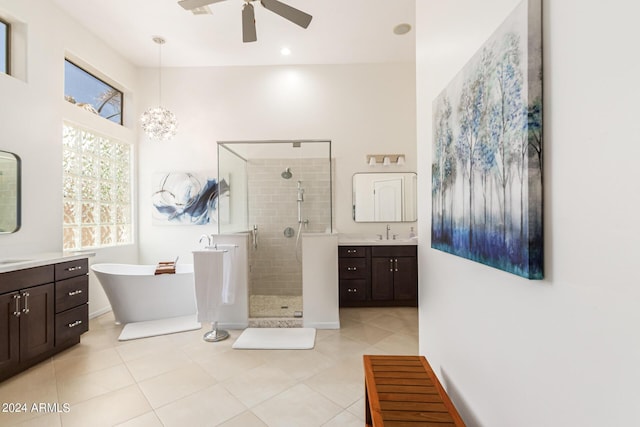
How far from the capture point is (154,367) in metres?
2.36

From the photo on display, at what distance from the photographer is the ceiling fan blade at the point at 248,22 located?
245cm

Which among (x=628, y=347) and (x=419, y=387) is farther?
(x=419, y=387)

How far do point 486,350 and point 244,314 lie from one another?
267 centimetres

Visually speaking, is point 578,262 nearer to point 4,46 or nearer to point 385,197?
point 385,197

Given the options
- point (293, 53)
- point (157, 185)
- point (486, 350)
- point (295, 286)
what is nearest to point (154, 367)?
point (295, 286)

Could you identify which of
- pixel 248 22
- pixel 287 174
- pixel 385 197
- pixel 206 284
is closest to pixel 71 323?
pixel 206 284

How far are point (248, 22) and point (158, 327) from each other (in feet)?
10.8

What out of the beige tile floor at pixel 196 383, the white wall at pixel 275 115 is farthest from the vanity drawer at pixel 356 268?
the beige tile floor at pixel 196 383

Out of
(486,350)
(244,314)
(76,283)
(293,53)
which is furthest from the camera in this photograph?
(293,53)

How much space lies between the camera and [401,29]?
3.49m

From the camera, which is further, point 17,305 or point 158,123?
point 158,123

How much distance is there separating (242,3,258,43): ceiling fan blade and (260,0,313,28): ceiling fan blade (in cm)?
14

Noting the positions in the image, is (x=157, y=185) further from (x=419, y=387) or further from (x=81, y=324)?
(x=419, y=387)

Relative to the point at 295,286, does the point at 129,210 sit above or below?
above
